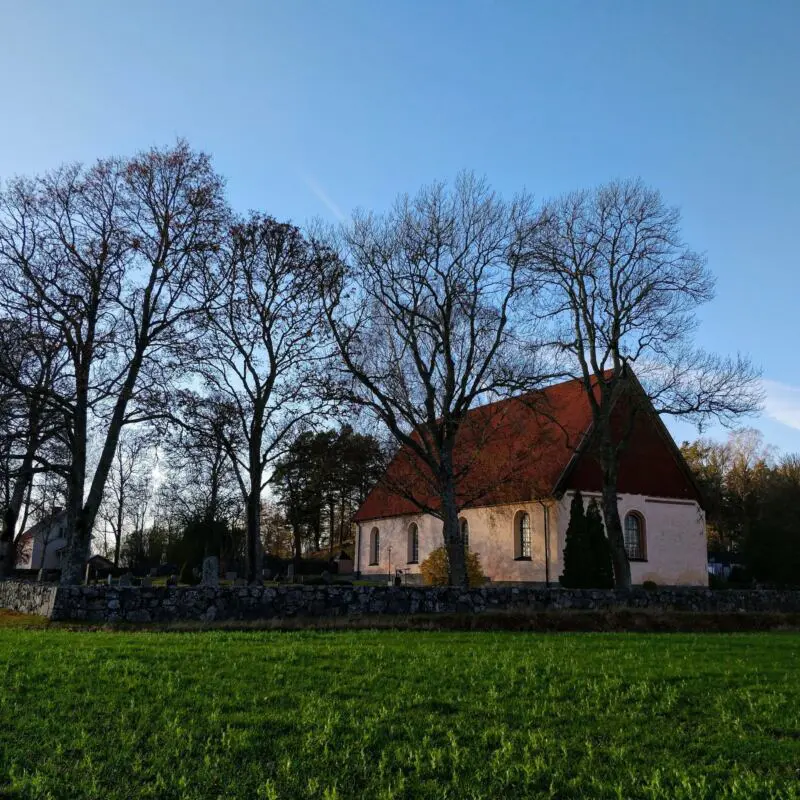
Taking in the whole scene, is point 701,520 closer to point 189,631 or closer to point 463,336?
point 463,336

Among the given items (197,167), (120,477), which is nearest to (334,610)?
(197,167)

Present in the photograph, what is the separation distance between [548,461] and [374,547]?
53.7ft

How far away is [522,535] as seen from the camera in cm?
3347

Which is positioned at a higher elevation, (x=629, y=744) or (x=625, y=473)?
(x=625, y=473)

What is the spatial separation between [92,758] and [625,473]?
31.0m

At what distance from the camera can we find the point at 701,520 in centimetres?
3478

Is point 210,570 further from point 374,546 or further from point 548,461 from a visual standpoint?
point 374,546

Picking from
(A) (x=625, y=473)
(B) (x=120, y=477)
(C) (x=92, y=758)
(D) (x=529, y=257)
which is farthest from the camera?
(B) (x=120, y=477)

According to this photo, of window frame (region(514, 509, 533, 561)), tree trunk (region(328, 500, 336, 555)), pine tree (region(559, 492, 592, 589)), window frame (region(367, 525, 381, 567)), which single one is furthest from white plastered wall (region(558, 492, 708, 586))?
tree trunk (region(328, 500, 336, 555))

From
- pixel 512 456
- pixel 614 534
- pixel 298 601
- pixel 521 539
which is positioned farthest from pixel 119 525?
pixel 298 601

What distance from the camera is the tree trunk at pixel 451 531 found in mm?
21859

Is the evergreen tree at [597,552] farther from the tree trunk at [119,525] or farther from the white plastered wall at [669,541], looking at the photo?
the tree trunk at [119,525]

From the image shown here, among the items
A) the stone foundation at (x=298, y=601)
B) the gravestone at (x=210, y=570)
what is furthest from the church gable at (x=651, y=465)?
the gravestone at (x=210, y=570)

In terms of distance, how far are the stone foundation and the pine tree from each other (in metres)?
6.32
